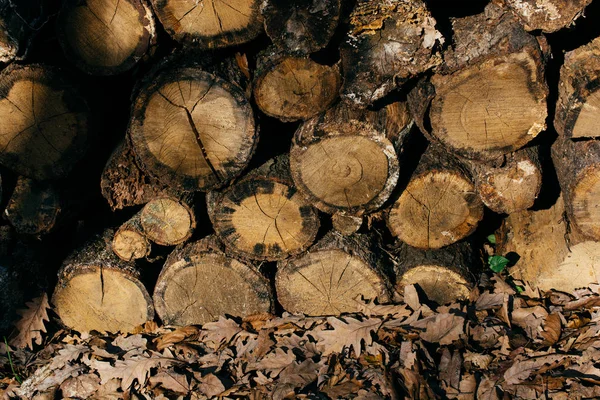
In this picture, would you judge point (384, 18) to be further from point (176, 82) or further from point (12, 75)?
point (12, 75)

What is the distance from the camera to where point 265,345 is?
12.3ft

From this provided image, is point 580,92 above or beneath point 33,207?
above

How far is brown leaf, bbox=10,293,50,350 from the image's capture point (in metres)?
4.23

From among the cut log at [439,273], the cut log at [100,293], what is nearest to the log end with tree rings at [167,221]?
the cut log at [100,293]

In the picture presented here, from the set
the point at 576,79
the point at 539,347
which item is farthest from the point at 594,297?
the point at 576,79

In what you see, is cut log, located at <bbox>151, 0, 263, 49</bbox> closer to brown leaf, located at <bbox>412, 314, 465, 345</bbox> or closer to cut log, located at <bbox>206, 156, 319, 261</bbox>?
cut log, located at <bbox>206, 156, 319, 261</bbox>

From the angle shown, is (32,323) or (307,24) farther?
(32,323)

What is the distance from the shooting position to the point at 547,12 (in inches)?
125

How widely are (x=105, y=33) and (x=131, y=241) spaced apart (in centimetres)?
127

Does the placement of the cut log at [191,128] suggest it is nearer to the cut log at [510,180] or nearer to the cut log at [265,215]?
the cut log at [265,215]

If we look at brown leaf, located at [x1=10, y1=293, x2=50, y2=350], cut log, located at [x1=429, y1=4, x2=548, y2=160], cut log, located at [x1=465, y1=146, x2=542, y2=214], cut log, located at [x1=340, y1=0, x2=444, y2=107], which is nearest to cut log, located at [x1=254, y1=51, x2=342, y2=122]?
cut log, located at [x1=340, y1=0, x2=444, y2=107]

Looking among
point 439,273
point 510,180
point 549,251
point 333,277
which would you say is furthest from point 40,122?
point 549,251

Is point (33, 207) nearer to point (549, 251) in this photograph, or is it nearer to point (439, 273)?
point (439, 273)

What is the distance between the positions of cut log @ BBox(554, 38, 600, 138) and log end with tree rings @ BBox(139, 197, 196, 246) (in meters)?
2.25
